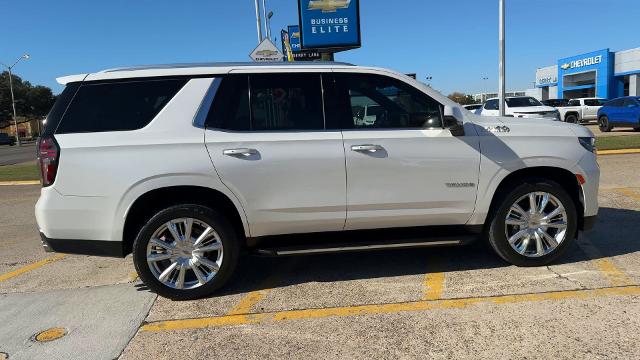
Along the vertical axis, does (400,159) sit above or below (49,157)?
below

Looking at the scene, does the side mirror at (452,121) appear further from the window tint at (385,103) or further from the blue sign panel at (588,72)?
the blue sign panel at (588,72)

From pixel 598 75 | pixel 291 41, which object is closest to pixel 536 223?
pixel 291 41

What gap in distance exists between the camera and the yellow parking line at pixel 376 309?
379cm

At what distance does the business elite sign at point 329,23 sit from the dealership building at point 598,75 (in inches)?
1486

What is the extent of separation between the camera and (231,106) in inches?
164

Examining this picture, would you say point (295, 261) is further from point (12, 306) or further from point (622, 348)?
point (622, 348)

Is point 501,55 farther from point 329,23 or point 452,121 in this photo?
point 452,121

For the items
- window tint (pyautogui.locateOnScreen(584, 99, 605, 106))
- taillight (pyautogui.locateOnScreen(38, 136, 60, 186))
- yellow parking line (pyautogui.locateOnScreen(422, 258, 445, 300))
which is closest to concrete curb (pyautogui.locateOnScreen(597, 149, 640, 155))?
yellow parking line (pyautogui.locateOnScreen(422, 258, 445, 300))

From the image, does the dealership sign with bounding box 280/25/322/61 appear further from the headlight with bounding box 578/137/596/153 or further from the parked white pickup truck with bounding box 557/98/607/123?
the headlight with bounding box 578/137/596/153

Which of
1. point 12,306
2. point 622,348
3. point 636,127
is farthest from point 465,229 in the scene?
point 636,127

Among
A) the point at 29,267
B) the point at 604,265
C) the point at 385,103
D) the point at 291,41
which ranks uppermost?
the point at 291,41

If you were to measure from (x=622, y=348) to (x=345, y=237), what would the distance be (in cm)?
216

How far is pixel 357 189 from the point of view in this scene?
13.9 feet

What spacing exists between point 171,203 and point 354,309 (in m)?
1.74
